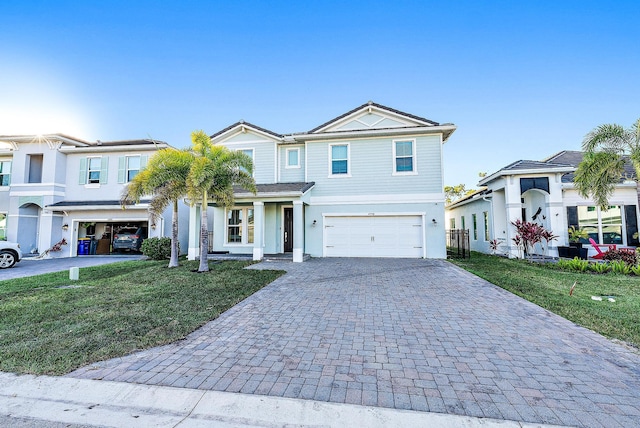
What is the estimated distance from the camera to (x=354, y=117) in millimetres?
14016

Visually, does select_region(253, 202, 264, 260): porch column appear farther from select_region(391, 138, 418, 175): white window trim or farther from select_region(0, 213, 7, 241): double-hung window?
select_region(0, 213, 7, 241): double-hung window

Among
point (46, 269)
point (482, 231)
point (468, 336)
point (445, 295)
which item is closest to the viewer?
point (468, 336)

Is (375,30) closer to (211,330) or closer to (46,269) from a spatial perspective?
(211,330)

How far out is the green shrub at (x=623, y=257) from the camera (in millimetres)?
9938

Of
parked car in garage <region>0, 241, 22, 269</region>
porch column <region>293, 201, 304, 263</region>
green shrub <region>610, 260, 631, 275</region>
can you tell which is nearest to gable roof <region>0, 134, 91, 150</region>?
parked car in garage <region>0, 241, 22, 269</region>

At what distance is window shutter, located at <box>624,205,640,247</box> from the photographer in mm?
13250

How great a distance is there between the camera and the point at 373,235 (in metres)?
13.6

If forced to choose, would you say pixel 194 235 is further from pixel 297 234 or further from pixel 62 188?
pixel 62 188

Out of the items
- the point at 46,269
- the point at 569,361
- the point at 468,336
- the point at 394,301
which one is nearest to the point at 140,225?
the point at 46,269

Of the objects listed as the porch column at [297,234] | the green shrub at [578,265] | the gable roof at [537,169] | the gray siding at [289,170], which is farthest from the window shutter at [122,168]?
the green shrub at [578,265]

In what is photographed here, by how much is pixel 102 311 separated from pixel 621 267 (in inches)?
600

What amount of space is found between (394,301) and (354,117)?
10.3m

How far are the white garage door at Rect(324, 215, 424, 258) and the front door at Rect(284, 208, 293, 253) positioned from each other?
2.04 meters

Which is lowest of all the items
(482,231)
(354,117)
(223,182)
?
(482,231)
